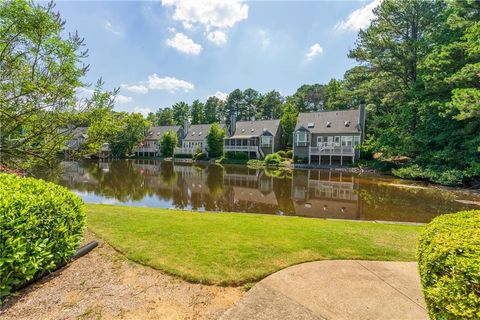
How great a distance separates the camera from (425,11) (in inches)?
930

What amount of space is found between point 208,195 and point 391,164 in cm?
2062

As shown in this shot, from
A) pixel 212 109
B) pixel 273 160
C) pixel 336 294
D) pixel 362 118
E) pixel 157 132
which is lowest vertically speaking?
pixel 336 294

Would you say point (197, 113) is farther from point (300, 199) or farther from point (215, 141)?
point (300, 199)

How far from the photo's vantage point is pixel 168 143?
46.2 meters

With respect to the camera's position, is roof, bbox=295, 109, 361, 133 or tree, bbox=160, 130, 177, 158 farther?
tree, bbox=160, 130, 177, 158

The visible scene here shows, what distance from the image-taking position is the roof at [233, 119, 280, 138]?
133ft

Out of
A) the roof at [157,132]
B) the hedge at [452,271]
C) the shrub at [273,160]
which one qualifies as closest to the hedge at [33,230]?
the hedge at [452,271]

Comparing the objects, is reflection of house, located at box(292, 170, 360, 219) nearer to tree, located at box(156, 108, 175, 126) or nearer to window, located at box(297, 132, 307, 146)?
window, located at box(297, 132, 307, 146)

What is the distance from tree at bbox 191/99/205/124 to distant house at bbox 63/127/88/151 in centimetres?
5755

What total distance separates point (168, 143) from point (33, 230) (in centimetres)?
4487

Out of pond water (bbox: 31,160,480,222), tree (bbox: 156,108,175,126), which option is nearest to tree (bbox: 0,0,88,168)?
pond water (bbox: 31,160,480,222)

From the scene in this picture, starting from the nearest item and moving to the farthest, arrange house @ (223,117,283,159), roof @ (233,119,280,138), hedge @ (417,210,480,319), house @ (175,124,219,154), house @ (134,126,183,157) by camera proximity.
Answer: hedge @ (417,210,480,319) → house @ (223,117,283,159) → roof @ (233,119,280,138) → house @ (175,124,219,154) → house @ (134,126,183,157)

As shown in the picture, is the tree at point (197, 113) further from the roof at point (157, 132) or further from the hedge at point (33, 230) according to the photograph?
the hedge at point (33, 230)

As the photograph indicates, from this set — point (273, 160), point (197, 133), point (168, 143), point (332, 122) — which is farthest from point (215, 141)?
point (332, 122)
